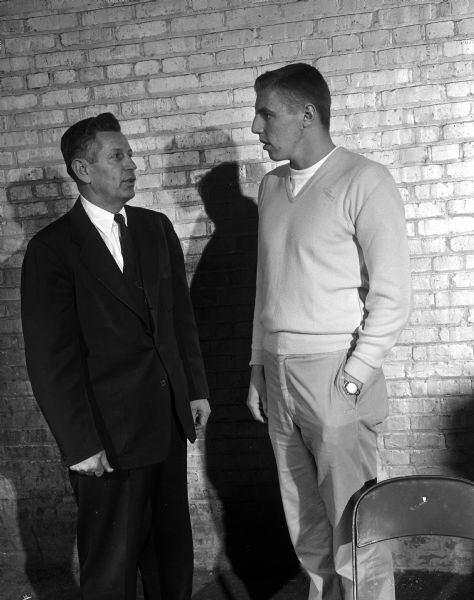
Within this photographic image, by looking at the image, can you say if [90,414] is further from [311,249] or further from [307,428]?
[311,249]

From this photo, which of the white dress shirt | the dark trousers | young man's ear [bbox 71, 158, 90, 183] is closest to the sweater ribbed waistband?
the dark trousers

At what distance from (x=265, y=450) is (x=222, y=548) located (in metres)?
0.62

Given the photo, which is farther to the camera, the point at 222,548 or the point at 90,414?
the point at 222,548

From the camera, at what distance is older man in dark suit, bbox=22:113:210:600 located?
125 inches

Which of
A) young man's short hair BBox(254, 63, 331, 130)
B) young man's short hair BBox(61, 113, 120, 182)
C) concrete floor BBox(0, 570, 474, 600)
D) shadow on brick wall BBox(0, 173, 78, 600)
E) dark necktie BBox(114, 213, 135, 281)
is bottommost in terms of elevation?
concrete floor BBox(0, 570, 474, 600)

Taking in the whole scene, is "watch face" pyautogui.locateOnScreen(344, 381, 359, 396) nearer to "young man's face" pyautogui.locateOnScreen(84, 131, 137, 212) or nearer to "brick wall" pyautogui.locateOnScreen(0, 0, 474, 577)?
"brick wall" pyautogui.locateOnScreen(0, 0, 474, 577)

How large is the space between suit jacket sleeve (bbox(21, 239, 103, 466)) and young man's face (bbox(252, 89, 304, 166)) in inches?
38.8

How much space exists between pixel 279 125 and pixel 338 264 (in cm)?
61

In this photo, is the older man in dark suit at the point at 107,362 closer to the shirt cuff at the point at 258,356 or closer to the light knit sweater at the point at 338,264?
the shirt cuff at the point at 258,356

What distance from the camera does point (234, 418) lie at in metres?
4.38

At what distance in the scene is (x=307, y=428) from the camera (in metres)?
3.22

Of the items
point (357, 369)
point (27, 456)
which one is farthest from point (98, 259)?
point (27, 456)

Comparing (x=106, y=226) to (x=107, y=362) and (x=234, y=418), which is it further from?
(x=234, y=418)

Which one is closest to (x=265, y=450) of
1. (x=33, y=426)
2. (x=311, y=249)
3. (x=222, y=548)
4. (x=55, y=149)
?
(x=222, y=548)
